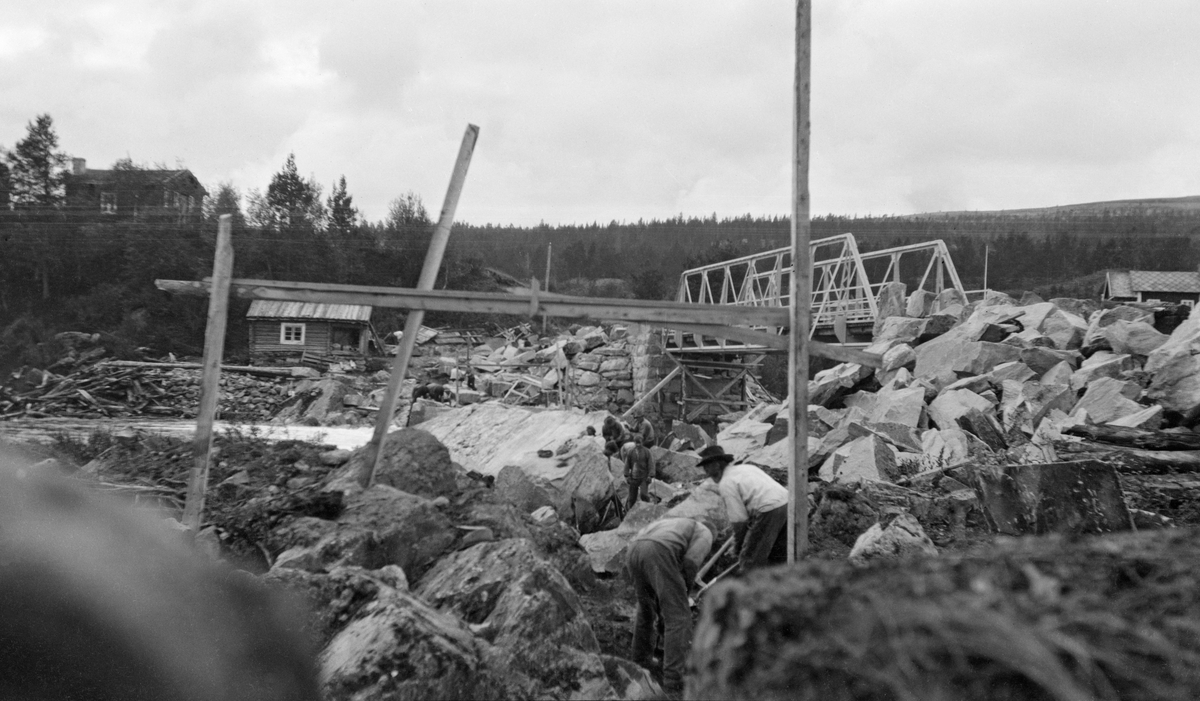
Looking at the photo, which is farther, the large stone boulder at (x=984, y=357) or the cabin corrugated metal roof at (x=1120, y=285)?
the cabin corrugated metal roof at (x=1120, y=285)

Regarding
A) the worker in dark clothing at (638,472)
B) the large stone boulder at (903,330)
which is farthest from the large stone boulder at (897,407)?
the worker in dark clothing at (638,472)

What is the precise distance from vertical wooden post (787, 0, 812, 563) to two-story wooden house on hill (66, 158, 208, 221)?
40.6m

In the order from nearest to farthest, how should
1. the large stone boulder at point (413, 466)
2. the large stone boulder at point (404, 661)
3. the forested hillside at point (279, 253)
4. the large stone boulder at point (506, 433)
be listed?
1. the large stone boulder at point (404, 661)
2. the large stone boulder at point (413, 466)
3. the large stone boulder at point (506, 433)
4. the forested hillside at point (279, 253)

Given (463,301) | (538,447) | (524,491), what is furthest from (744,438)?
(463,301)

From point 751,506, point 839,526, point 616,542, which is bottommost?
point 616,542

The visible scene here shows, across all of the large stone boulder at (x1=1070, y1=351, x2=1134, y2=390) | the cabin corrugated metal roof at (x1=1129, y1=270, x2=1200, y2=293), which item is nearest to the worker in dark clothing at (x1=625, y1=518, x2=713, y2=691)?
the large stone boulder at (x1=1070, y1=351, x2=1134, y2=390)

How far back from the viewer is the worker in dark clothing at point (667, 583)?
17.5 feet

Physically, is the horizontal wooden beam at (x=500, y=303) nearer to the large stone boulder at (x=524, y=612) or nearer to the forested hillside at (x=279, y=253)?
the large stone boulder at (x=524, y=612)

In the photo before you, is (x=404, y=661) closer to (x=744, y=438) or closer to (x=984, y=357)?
(x=744, y=438)

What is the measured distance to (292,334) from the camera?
37.4 meters

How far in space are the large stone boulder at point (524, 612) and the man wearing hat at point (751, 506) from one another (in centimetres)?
163

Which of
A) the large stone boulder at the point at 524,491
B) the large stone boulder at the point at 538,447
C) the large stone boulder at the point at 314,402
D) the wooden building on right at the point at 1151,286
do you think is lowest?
the large stone boulder at the point at 314,402

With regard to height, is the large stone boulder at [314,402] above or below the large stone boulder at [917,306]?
below

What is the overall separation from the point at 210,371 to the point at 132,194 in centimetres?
4150
